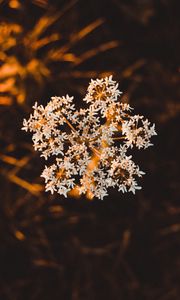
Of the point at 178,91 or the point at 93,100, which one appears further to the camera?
the point at 178,91

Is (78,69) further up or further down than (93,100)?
further up

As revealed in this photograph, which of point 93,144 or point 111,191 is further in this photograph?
point 111,191

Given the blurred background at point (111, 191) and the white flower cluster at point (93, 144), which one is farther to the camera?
the blurred background at point (111, 191)

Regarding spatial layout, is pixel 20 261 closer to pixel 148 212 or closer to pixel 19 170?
pixel 19 170

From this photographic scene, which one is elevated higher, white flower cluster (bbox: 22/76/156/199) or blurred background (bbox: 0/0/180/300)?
blurred background (bbox: 0/0/180/300)

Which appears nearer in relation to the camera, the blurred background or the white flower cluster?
the white flower cluster

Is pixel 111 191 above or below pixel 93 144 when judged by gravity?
above

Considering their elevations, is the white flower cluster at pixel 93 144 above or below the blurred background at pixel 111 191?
below

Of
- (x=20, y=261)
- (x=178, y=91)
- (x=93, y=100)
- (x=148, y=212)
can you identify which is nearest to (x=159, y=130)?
(x=178, y=91)
